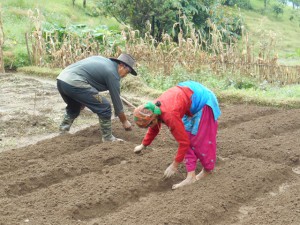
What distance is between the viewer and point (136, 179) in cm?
490

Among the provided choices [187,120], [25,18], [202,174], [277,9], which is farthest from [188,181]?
[277,9]

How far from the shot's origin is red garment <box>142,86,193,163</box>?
438 centimetres

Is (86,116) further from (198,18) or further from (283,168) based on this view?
(198,18)

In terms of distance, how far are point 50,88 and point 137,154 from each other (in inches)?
222

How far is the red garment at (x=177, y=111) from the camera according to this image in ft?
14.4

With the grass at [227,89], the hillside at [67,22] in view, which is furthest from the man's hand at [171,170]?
the hillside at [67,22]

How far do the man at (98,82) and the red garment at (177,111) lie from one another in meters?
1.64

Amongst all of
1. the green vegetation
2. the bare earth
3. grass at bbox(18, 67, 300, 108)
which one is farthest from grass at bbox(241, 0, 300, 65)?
the bare earth

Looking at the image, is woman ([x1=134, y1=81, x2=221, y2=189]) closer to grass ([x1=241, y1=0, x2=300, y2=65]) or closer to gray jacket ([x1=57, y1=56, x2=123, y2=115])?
gray jacket ([x1=57, y1=56, x2=123, y2=115])

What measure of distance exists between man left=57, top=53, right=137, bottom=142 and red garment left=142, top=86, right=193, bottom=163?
64.5 inches

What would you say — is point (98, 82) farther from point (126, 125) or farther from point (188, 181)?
point (188, 181)

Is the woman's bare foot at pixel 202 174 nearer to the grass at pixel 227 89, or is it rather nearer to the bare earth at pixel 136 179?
the bare earth at pixel 136 179

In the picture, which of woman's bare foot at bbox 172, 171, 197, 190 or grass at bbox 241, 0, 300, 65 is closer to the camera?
woman's bare foot at bbox 172, 171, 197, 190

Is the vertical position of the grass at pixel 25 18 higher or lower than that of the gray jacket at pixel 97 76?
lower
